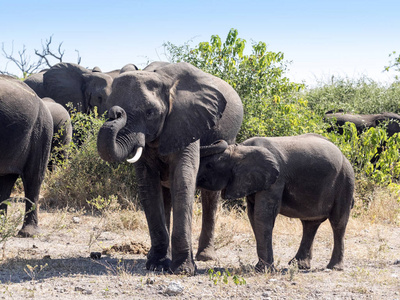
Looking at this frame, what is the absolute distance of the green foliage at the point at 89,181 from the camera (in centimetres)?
952

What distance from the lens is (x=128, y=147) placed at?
532cm

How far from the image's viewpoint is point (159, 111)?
5574 mm

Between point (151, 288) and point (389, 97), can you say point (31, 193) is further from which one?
point (389, 97)

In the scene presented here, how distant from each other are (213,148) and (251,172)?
0.42 metres

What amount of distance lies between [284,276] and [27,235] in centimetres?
332

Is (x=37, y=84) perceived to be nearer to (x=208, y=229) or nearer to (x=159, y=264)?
(x=208, y=229)

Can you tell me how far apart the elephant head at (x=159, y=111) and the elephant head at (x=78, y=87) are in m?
9.37

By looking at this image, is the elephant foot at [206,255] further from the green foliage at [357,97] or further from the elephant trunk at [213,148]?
the green foliage at [357,97]

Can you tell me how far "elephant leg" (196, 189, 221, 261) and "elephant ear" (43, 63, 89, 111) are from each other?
895 cm

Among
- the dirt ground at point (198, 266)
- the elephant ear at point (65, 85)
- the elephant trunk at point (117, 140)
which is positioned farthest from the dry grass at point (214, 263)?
the elephant ear at point (65, 85)

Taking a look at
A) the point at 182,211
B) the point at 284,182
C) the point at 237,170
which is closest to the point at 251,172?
the point at 237,170

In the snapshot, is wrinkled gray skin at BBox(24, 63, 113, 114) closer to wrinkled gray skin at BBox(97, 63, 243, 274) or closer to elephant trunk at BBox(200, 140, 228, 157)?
wrinkled gray skin at BBox(97, 63, 243, 274)

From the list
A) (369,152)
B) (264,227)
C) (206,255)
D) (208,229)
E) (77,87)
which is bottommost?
(206,255)

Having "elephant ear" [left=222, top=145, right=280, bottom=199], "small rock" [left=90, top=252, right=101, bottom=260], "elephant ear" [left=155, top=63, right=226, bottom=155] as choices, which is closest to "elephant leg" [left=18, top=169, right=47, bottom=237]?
"small rock" [left=90, top=252, right=101, bottom=260]
